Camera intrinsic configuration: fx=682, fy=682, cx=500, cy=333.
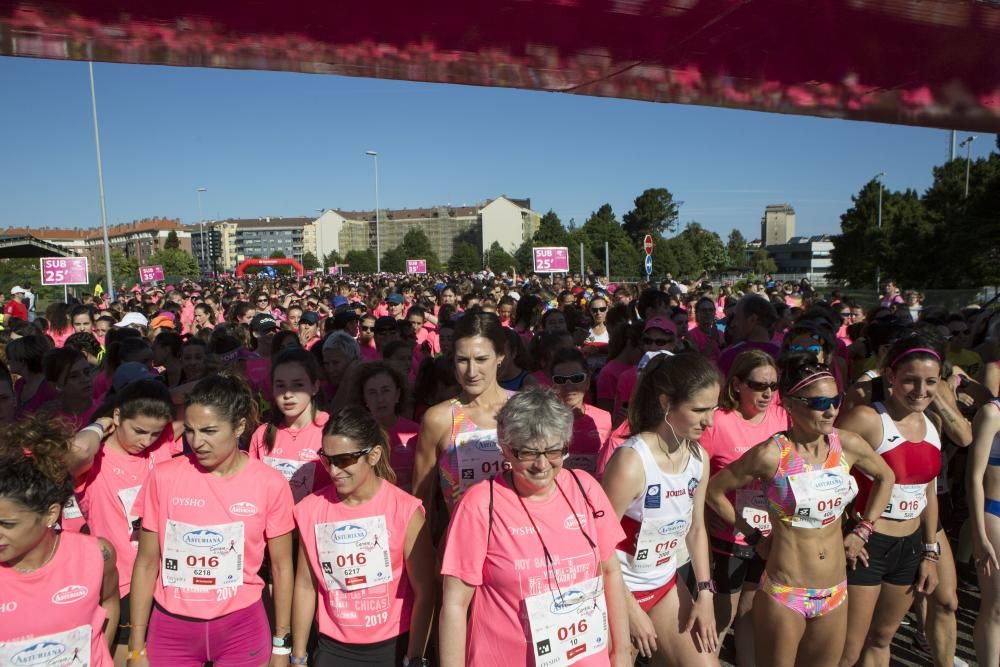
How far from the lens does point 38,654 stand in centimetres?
225

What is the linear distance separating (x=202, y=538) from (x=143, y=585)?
1.02ft

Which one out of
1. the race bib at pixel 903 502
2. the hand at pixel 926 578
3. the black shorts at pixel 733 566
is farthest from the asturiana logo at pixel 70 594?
the hand at pixel 926 578

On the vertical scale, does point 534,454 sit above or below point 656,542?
above

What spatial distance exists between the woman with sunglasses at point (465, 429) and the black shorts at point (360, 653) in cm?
64

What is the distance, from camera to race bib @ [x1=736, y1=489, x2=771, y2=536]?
337cm

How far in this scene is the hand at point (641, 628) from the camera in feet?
9.04

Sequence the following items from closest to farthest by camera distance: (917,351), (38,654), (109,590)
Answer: (38,654) < (109,590) < (917,351)

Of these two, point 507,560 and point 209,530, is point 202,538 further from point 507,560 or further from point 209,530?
point 507,560

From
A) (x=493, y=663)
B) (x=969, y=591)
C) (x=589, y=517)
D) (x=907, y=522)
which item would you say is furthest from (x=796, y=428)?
(x=969, y=591)

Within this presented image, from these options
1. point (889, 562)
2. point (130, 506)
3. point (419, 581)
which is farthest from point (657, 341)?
point (130, 506)

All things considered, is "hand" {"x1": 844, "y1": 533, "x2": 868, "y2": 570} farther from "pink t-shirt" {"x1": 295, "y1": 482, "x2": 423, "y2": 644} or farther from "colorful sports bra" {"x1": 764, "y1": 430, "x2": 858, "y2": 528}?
"pink t-shirt" {"x1": 295, "y1": 482, "x2": 423, "y2": 644}

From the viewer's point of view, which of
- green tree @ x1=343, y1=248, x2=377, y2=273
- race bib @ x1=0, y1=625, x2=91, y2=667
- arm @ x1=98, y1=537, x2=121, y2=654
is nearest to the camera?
race bib @ x1=0, y1=625, x2=91, y2=667

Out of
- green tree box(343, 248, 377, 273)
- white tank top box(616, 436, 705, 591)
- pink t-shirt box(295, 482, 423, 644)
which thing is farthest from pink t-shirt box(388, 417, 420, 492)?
green tree box(343, 248, 377, 273)

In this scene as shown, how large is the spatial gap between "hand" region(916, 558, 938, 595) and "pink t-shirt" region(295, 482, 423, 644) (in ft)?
8.46
